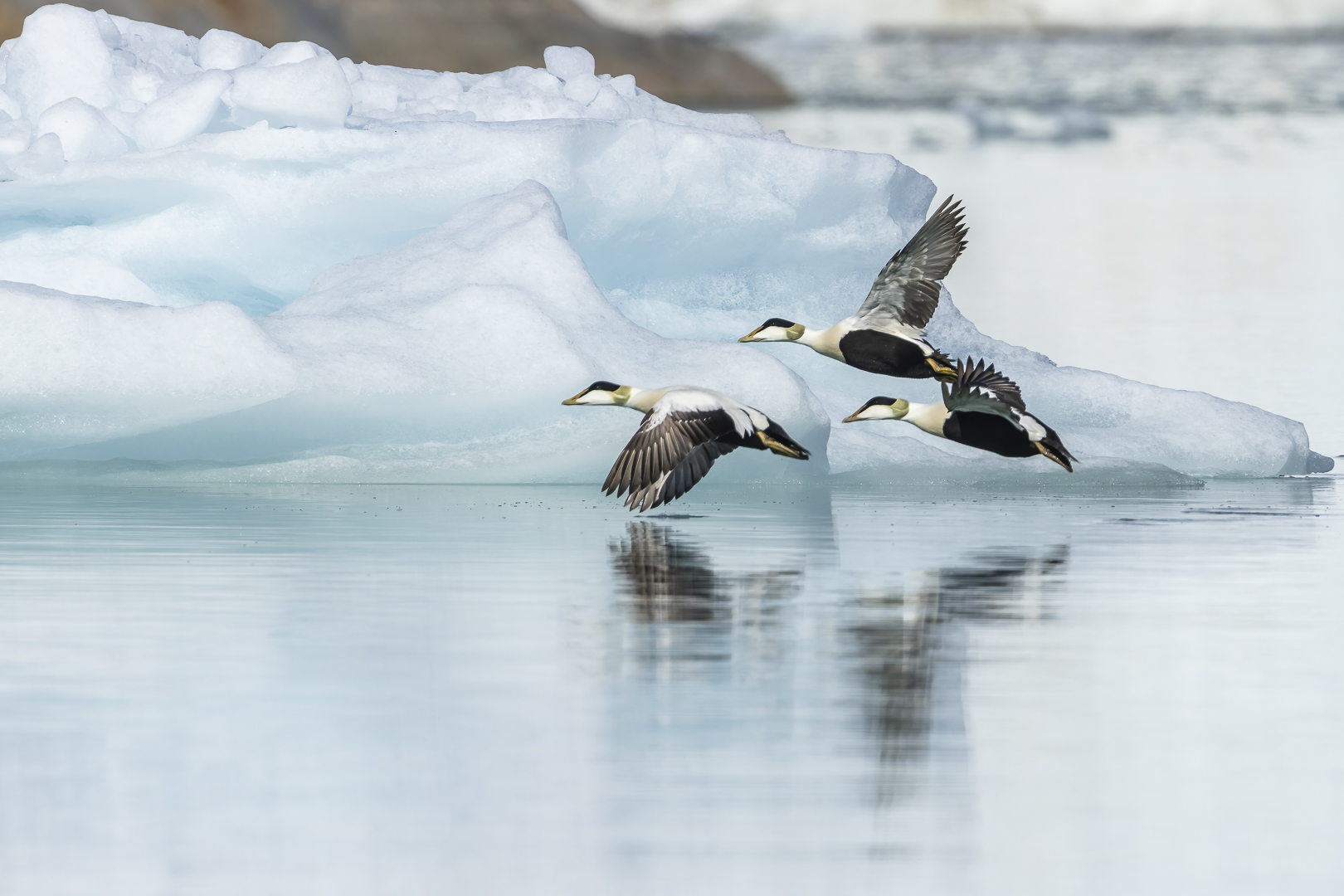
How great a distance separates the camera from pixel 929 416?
32.1 ft

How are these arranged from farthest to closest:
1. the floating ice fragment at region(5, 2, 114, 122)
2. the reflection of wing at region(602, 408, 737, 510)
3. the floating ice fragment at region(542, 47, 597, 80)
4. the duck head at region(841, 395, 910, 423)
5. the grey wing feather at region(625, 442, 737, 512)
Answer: the floating ice fragment at region(542, 47, 597, 80) → the floating ice fragment at region(5, 2, 114, 122) → the duck head at region(841, 395, 910, 423) → the grey wing feather at region(625, 442, 737, 512) → the reflection of wing at region(602, 408, 737, 510)

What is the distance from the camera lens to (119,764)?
5031 millimetres

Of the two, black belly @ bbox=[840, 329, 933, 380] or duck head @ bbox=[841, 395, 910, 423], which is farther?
black belly @ bbox=[840, 329, 933, 380]

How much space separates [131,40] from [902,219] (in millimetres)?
5142

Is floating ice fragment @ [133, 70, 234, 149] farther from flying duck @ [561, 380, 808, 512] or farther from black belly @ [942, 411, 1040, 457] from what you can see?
black belly @ [942, 411, 1040, 457]

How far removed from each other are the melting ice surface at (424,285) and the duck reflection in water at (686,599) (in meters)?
2.19

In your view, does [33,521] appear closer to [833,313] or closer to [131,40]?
[833,313]

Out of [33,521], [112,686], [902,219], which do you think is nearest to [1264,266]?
[902,219]

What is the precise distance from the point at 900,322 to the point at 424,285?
250cm

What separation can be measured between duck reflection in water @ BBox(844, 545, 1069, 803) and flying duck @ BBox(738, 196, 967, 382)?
5.71 ft

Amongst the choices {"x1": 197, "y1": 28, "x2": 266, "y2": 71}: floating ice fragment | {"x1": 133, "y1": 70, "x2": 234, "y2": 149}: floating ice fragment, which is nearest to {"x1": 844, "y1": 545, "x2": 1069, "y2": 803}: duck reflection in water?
{"x1": 133, "y1": 70, "x2": 234, "y2": 149}: floating ice fragment

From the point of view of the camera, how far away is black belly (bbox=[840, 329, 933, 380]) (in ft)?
33.7

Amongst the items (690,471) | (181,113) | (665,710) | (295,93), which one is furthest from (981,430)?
(181,113)

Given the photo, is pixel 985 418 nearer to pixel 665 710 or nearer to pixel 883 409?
pixel 883 409
